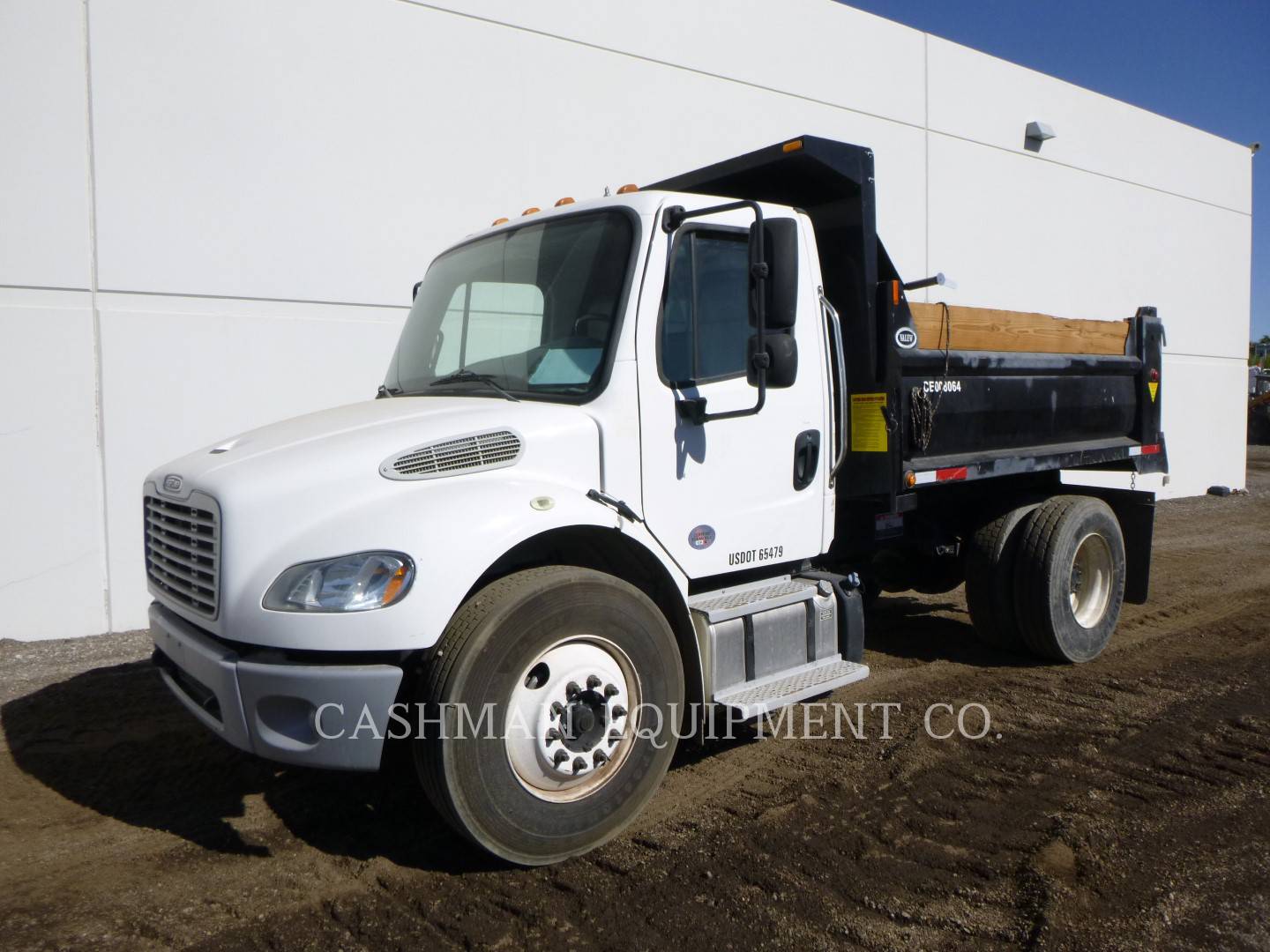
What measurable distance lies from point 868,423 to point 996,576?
177cm

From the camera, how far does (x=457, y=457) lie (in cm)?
363

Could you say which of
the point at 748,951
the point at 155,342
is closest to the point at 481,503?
the point at 748,951

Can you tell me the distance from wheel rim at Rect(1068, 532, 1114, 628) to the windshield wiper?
430 centimetres

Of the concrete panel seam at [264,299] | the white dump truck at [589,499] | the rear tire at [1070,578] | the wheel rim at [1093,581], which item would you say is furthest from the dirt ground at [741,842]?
the concrete panel seam at [264,299]

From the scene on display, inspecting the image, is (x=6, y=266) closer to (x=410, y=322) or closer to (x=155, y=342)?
(x=155, y=342)

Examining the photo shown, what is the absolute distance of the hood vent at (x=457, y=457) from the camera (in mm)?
3533

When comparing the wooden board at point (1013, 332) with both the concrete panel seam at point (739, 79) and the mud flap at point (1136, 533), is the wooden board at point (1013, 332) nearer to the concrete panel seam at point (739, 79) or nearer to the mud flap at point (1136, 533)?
the mud flap at point (1136, 533)

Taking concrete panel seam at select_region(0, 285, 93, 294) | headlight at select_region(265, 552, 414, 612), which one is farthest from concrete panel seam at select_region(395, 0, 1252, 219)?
headlight at select_region(265, 552, 414, 612)

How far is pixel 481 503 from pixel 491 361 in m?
1.06

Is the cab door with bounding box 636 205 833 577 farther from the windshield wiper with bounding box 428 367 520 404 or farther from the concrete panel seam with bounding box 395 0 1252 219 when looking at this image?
the concrete panel seam with bounding box 395 0 1252 219

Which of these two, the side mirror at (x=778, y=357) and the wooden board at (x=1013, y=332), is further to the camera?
the wooden board at (x=1013, y=332)

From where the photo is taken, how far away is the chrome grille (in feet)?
11.2

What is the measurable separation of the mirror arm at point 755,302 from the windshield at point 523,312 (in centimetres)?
19

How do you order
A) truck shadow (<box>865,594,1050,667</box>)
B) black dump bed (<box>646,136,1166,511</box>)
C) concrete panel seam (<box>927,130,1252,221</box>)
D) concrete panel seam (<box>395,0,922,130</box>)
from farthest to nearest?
concrete panel seam (<box>927,130,1252,221</box>), concrete panel seam (<box>395,0,922,130</box>), truck shadow (<box>865,594,1050,667</box>), black dump bed (<box>646,136,1166,511</box>)
